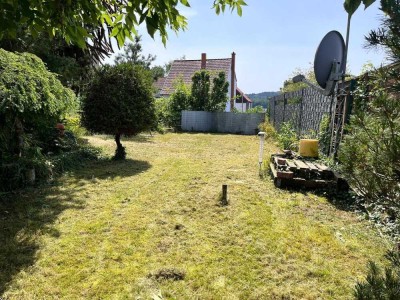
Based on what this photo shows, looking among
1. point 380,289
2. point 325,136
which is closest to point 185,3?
point 380,289

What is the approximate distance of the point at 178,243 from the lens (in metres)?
3.30

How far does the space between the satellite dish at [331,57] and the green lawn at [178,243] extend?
9.52ft

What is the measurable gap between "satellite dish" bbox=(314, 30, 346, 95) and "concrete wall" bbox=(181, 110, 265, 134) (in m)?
11.7

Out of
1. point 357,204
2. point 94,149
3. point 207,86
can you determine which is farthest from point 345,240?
point 207,86

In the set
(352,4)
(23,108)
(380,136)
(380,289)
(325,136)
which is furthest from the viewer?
(325,136)

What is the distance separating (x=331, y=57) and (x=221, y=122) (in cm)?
→ 1254

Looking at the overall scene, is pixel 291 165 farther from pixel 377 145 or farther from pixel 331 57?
pixel 377 145

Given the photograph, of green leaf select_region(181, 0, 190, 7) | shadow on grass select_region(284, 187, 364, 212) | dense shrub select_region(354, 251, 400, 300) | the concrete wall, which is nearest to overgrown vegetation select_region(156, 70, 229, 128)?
the concrete wall

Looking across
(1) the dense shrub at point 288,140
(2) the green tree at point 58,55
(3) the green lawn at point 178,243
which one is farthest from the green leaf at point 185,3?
(1) the dense shrub at point 288,140

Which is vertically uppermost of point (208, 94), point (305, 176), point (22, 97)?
point (208, 94)

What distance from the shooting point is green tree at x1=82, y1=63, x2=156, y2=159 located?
24.1 ft

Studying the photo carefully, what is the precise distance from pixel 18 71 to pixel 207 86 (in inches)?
590

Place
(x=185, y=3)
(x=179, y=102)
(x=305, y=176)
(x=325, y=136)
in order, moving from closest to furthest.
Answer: (x=185, y=3), (x=305, y=176), (x=325, y=136), (x=179, y=102)

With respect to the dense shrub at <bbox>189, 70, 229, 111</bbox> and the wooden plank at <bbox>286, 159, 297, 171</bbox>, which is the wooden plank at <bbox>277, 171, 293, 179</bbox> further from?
the dense shrub at <bbox>189, 70, 229, 111</bbox>
